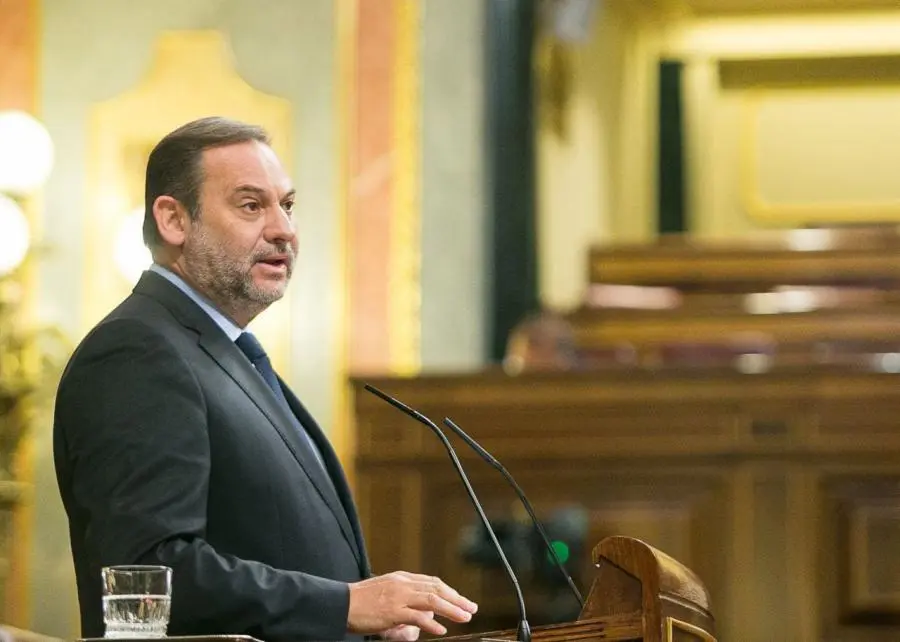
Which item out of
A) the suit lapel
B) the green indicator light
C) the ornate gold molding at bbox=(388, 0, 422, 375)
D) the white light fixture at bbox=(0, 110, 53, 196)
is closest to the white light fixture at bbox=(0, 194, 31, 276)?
the white light fixture at bbox=(0, 110, 53, 196)

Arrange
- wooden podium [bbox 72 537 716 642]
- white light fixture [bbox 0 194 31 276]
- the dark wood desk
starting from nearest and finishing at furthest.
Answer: wooden podium [bbox 72 537 716 642]
the dark wood desk
white light fixture [bbox 0 194 31 276]

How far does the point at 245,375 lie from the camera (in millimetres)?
2305

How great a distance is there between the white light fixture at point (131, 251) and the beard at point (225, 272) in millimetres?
4795

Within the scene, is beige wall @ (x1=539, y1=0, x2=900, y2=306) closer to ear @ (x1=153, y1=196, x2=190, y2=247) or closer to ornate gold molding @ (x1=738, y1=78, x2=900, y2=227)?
ornate gold molding @ (x1=738, y1=78, x2=900, y2=227)

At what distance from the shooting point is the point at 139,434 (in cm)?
208

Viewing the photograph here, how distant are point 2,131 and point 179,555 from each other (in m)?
5.28

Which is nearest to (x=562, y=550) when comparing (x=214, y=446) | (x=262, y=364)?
(x=262, y=364)

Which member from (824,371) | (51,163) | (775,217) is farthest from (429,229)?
(775,217)

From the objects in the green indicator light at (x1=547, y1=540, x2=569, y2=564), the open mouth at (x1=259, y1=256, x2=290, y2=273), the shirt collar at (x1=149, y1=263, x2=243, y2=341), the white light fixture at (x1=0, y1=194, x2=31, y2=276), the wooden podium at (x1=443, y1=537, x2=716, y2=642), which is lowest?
the green indicator light at (x1=547, y1=540, x2=569, y2=564)

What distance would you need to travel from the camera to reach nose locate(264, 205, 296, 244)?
2338 mm

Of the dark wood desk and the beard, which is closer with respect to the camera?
the beard

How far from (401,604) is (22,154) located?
17.6ft

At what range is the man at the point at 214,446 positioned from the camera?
6.61 ft

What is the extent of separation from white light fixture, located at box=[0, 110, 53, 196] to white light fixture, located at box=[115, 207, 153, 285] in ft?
1.40
